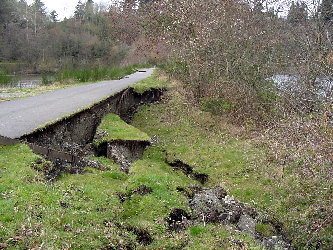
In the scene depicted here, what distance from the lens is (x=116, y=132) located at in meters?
10.7

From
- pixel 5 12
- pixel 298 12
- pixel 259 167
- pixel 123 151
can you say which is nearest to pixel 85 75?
pixel 123 151

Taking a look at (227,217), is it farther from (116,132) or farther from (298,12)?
(298,12)

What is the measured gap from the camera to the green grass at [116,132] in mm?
10234

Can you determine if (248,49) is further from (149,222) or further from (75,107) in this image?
(149,222)

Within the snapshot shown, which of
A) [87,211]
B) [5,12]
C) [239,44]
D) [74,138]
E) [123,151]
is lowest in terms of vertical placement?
[123,151]

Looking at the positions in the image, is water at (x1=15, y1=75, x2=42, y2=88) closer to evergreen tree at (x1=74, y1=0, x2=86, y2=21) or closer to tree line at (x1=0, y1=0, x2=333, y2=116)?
tree line at (x1=0, y1=0, x2=333, y2=116)

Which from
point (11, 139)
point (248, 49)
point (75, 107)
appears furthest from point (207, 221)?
point (248, 49)

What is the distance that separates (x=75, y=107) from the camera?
425 inches

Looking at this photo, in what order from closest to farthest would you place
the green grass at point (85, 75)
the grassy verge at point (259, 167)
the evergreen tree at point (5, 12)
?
the grassy verge at point (259, 167)
the green grass at point (85, 75)
the evergreen tree at point (5, 12)

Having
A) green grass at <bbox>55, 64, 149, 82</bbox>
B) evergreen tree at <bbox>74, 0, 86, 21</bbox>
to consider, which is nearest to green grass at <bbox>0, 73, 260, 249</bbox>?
green grass at <bbox>55, 64, 149, 82</bbox>

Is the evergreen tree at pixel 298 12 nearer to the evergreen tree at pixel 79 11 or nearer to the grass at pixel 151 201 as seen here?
the grass at pixel 151 201

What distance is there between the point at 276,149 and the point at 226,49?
6.36 meters

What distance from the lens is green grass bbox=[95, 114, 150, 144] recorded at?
33.6 ft

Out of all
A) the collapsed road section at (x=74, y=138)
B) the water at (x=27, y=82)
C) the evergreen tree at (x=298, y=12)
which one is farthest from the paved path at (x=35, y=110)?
the evergreen tree at (x=298, y=12)
